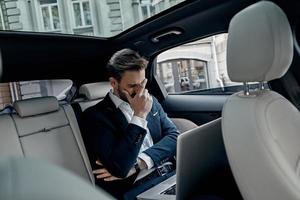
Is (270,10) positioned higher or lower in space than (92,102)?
higher

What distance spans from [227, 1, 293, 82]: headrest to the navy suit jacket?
0.71 meters

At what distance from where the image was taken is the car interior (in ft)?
4.20

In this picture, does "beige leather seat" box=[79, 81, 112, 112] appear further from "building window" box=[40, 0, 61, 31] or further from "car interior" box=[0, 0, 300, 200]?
"building window" box=[40, 0, 61, 31]

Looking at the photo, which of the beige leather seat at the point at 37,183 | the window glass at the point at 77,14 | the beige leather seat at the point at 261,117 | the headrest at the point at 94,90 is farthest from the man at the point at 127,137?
the beige leather seat at the point at 37,183

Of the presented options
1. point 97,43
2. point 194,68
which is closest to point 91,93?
point 97,43

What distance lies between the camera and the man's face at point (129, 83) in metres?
2.22

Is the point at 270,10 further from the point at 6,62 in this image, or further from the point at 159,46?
the point at 6,62

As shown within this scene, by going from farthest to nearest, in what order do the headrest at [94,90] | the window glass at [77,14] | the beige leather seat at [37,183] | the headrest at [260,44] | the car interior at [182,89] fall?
the window glass at [77,14], the headrest at [94,90], the headrest at [260,44], the car interior at [182,89], the beige leather seat at [37,183]

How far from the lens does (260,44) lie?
1.41 m

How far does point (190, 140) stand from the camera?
137 centimetres

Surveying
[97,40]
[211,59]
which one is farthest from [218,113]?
[97,40]

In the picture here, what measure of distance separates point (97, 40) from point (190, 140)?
172cm

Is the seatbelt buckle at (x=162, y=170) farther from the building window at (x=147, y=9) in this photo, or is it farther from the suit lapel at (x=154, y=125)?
the building window at (x=147, y=9)

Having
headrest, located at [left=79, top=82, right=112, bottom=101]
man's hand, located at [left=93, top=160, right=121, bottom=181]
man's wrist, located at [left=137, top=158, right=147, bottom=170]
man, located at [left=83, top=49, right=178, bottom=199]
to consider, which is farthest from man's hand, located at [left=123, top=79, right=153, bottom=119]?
headrest, located at [left=79, top=82, right=112, bottom=101]
